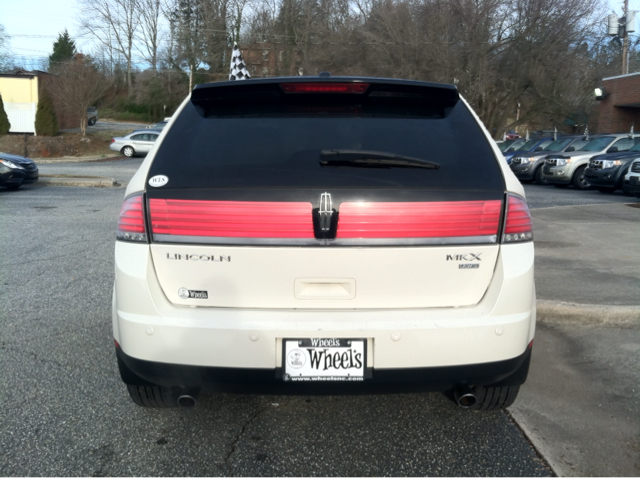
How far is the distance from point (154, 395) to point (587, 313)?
3.51m

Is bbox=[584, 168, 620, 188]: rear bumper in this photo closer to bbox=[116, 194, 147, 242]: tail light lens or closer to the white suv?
the white suv

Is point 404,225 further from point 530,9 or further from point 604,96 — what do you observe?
point 530,9

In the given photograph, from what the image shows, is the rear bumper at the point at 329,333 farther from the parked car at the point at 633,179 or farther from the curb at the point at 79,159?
the curb at the point at 79,159

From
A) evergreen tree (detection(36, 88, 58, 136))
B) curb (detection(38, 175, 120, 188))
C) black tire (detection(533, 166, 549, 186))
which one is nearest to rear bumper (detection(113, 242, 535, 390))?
curb (detection(38, 175, 120, 188))

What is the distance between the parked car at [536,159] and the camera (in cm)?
2042

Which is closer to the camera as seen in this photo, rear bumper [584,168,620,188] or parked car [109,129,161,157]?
rear bumper [584,168,620,188]

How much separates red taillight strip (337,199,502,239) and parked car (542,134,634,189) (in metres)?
17.0

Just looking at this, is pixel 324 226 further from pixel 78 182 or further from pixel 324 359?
pixel 78 182

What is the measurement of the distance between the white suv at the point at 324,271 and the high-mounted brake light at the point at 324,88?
1.28ft

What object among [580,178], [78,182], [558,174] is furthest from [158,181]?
[580,178]

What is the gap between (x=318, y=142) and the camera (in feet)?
9.55

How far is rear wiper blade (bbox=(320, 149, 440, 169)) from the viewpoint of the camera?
9.06 feet

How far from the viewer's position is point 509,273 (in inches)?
109

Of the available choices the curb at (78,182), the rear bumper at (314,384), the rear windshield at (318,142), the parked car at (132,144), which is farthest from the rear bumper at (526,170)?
the parked car at (132,144)
